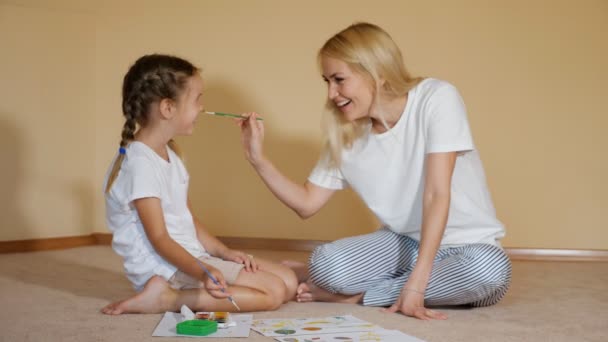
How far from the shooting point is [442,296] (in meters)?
1.71

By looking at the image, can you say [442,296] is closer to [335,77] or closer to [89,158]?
[335,77]

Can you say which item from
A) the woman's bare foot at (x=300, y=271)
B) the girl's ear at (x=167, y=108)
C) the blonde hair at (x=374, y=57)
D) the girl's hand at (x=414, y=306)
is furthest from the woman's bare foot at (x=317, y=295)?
the girl's ear at (x=167, y=108)

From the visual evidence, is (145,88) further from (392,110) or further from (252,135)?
(392,110)

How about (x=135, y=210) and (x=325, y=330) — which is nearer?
(x=325, y=330)

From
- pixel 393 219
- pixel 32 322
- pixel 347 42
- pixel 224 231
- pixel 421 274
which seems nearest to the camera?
pixel 32 322

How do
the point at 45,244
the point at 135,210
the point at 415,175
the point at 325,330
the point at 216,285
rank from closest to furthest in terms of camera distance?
1. the point at 325,330
2. the point at 216,285
3. the point at 135,210
4. the point at 415,175
5. the point at 45,244

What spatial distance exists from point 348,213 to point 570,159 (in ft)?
3.00

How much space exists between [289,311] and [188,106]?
56cm

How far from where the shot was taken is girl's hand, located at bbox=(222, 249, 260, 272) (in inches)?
69.2

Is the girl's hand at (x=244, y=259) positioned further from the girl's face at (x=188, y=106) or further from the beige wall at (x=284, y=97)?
the beige wall at (x=284, y=97)

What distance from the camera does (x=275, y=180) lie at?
1.90 metres

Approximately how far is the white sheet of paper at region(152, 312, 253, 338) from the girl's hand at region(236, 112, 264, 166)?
1.47 ft

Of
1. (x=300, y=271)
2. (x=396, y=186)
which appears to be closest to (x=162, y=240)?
(x=300, y=271)

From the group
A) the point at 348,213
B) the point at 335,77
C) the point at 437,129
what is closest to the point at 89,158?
the point at 348,213
